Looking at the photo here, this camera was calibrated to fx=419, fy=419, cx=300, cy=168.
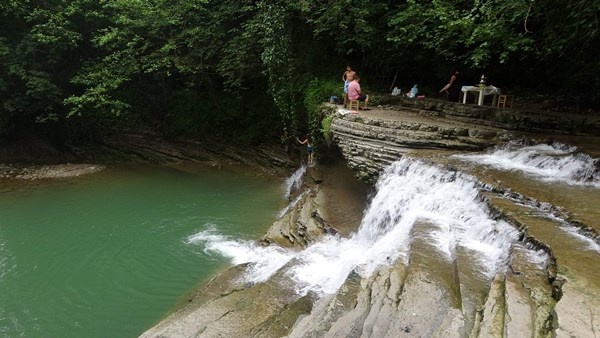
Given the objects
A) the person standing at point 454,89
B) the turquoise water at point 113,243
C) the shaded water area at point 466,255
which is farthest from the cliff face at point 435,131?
the turquoise water at point 113,243

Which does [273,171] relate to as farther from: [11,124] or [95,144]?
[11,124]

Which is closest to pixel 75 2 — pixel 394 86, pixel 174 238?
pixel 174 238

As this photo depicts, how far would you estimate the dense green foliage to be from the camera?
11.4 metres

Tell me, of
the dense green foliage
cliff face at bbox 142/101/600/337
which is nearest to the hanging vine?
the dense green foliage

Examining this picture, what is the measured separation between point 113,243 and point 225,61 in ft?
27.5

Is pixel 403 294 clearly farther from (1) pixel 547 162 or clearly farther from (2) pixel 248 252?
(2) pixel 248 252

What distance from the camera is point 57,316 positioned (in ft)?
23.2

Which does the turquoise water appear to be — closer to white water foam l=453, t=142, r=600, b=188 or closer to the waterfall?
the waterfall

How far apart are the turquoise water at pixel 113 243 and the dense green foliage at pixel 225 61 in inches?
123

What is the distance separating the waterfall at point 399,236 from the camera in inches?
212

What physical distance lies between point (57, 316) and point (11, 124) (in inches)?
505

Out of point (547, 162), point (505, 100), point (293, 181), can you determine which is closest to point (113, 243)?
point (293, 181)

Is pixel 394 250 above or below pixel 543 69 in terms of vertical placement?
below

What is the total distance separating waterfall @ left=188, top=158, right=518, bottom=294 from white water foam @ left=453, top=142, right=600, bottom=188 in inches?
49.7
